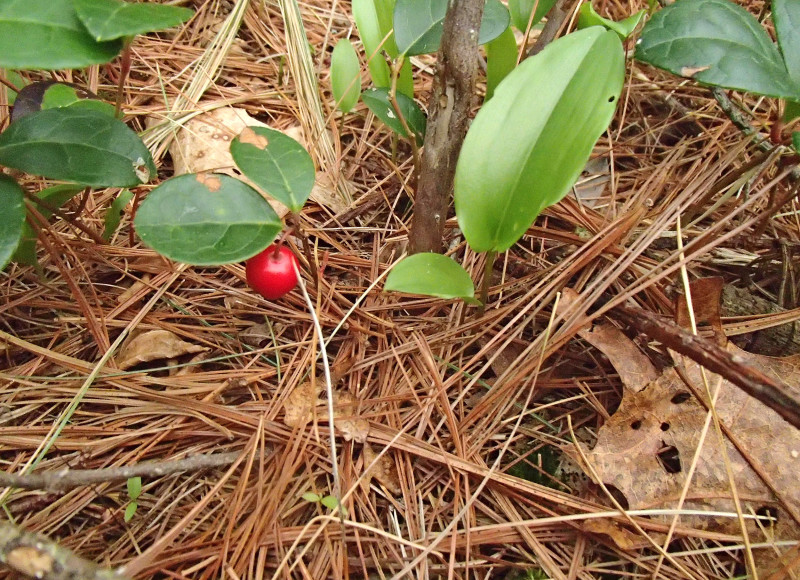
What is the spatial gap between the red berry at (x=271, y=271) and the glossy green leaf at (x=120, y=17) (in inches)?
15.7

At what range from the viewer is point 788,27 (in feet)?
3.67

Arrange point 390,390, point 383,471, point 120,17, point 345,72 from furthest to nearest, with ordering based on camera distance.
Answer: point 345,72
point 390,390
point 383,471
point 120,17

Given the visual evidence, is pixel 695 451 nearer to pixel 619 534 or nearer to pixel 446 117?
pixel 619 534

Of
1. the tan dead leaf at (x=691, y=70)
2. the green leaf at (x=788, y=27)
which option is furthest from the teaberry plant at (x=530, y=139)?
Result: the green leaf at (x=788, y=27)

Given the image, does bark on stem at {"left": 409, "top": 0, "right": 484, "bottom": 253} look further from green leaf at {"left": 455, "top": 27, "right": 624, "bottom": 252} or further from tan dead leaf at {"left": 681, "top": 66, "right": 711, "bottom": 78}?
tan dead leaf at {"left": 681, "top": 66, "right": 711, "bottom": 78}

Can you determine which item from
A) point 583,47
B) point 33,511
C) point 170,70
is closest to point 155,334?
point 33,511

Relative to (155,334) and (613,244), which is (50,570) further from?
(613,244)

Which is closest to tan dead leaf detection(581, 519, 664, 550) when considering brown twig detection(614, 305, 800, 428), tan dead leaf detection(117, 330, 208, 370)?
brown twig detection(614, 305, 800, 428)

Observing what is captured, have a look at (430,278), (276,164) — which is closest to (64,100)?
(276,164)

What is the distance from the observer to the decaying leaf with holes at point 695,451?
1.09 metres

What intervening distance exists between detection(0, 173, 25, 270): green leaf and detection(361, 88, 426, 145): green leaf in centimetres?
74

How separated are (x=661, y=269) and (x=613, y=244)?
0.39 ft

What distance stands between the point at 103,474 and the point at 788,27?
149 centimetres

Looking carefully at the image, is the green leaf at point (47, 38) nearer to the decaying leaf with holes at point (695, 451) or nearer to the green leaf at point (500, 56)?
the green leaf at point (500, 56)
